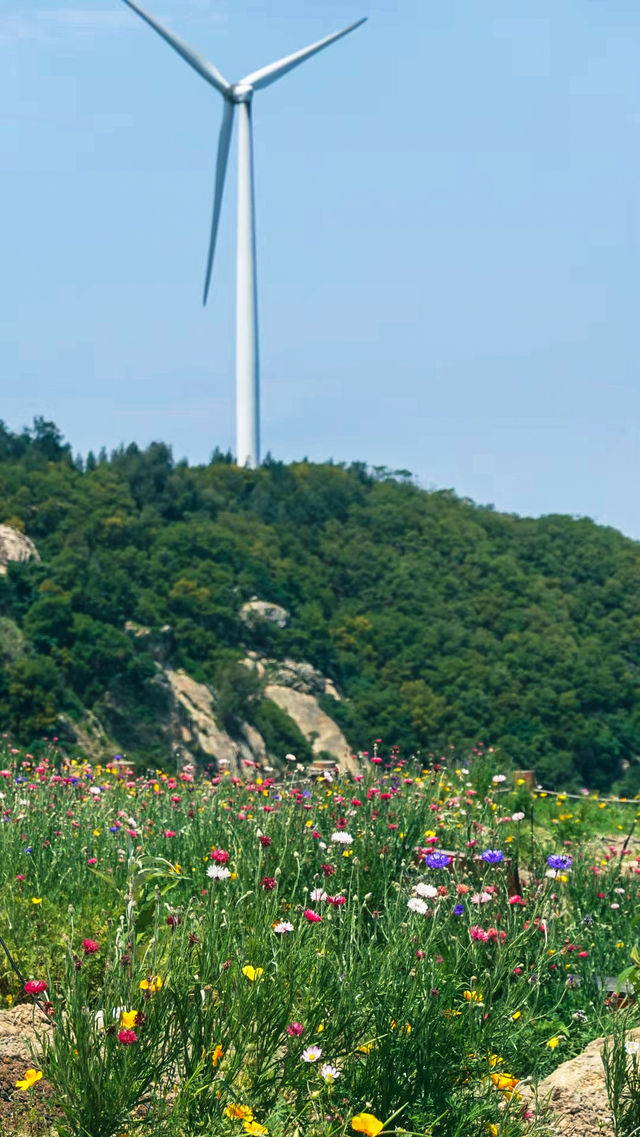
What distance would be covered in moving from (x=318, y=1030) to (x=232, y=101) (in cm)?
4952

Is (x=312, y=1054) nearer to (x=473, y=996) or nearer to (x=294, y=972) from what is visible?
(x=294, y=972)

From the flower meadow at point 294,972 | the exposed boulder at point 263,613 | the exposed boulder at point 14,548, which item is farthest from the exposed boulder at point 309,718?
the flower meadow at point 294,972

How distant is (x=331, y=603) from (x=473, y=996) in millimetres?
75565

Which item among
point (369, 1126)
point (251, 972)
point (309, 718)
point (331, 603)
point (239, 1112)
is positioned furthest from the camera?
point (331, 603)

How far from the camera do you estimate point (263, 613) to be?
74.2 m

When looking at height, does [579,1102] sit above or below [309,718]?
below

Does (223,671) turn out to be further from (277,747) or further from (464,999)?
(464,999)

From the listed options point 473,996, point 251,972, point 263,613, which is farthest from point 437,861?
point 263,613

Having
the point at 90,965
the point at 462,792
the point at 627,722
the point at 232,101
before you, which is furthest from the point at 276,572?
the point at 90,965

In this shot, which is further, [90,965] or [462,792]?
[462,792]

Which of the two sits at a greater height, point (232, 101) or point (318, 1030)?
point (232, 101)

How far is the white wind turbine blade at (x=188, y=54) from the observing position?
45375mm

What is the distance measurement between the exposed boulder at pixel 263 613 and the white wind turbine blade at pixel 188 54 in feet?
102

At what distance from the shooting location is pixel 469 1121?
4.35 metres
